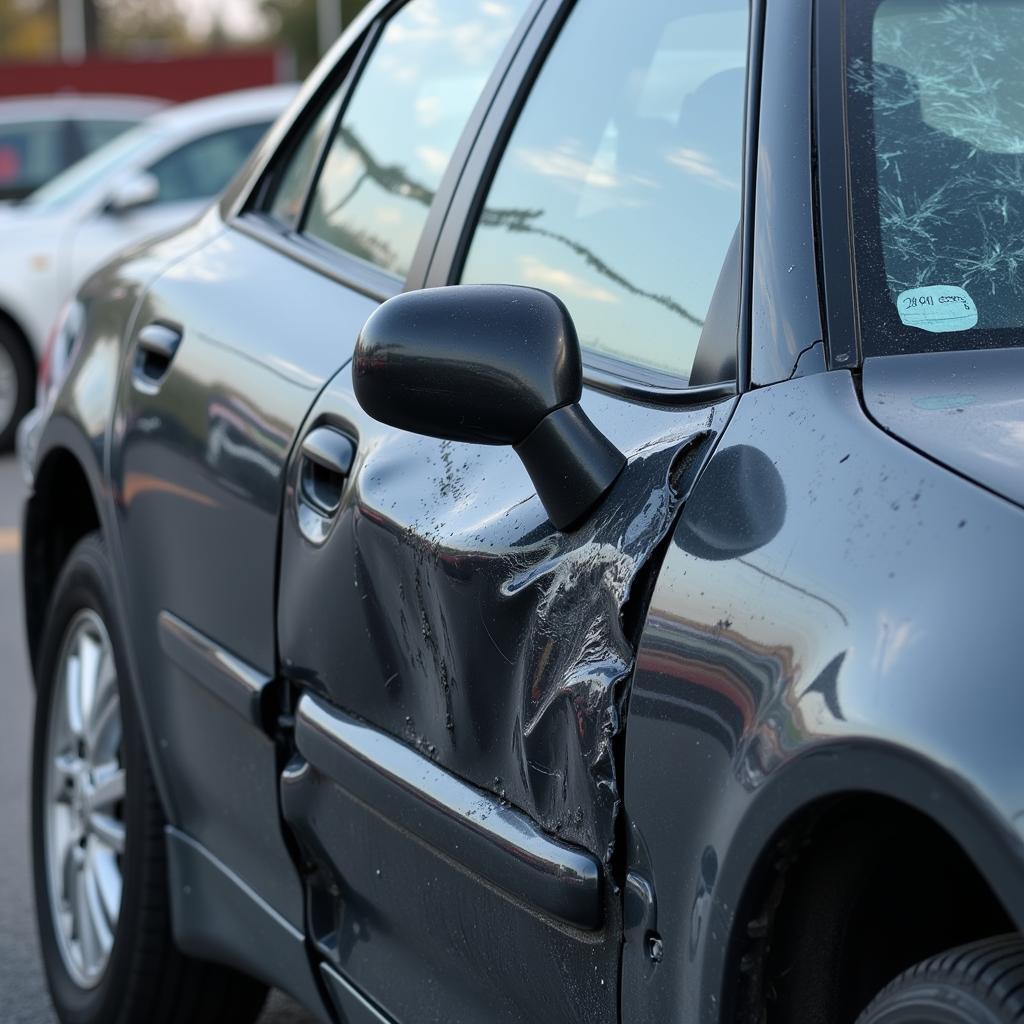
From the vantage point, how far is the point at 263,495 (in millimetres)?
2471

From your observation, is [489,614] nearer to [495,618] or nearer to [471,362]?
[495,618]

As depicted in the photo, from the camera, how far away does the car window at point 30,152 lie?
44.4ft

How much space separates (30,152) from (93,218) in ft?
14.7

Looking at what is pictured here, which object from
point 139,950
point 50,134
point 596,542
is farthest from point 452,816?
Answer: point 50,134

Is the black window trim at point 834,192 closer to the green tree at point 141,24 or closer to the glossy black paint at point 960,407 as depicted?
the glossy black paint at point 960,407

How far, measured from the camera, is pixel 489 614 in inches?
74.4

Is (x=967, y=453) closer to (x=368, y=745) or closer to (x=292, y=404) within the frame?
(x=368, y=745)

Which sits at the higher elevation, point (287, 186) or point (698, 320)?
point (698, 320)

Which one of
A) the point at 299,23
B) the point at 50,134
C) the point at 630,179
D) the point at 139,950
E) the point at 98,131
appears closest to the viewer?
the point at 630,179

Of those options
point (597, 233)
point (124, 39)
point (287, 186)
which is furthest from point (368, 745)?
point (124, 39)

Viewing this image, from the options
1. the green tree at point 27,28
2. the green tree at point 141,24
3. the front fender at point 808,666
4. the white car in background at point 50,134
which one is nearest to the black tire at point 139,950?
the front fender at point 808,666

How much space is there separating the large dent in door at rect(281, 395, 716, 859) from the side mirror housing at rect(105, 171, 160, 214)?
7682 mm

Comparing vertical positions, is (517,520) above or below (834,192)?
below

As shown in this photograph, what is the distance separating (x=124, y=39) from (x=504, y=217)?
68516mm
